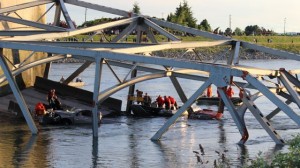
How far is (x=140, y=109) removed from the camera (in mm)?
46531

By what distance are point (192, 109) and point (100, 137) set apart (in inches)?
426

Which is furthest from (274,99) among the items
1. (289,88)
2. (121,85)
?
(121,85)

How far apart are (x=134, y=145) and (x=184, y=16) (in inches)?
5218

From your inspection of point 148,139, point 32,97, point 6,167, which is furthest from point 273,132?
point 32,97

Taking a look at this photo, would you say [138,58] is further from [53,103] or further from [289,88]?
[53,103]

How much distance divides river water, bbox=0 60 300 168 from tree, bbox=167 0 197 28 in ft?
391

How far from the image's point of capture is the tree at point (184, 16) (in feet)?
537

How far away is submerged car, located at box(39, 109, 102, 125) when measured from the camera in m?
40.5

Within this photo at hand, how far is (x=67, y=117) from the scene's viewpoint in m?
41.0

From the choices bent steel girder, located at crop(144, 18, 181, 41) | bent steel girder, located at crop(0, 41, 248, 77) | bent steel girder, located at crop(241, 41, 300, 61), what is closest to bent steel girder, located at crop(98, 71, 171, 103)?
bent steel girder, located at crop(0, 41, 248, 77)

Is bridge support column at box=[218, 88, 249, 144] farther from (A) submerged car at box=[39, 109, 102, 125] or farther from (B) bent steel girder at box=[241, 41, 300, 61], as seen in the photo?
(A) submerged car at box=[39, 109, 102, 125]

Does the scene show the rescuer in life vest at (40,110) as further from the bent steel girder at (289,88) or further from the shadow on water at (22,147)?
the bent steel girder at (289,88)

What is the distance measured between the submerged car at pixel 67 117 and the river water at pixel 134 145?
0.81 meters

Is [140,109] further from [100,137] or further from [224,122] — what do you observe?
[100,137]
